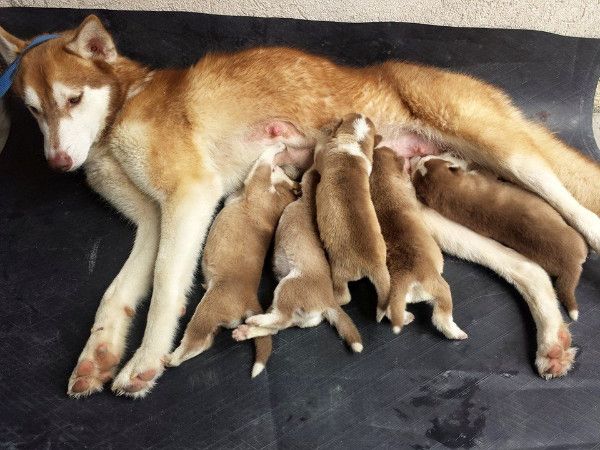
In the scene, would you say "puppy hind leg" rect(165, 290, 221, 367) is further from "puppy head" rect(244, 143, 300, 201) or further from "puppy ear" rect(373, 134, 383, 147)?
"puppy ear" rect(373, 134, 383, 147)

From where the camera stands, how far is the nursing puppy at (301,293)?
1776 mm

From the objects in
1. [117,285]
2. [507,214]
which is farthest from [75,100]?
[507,214]

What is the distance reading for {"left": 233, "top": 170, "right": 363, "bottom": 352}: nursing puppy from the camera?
1.78 m

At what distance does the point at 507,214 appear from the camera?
203 centimetres

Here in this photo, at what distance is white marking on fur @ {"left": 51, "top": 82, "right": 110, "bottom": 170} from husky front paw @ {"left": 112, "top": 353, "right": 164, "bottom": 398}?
851 mm

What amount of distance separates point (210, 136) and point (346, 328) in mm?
1028

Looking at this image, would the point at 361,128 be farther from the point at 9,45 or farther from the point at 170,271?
the point at 9,45

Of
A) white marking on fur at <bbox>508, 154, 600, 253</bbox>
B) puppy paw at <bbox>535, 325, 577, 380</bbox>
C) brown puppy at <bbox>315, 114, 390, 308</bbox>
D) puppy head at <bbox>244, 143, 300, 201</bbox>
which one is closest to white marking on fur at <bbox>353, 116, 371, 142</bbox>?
brown puppy at <bbox>315, 114, 390, 308</bbox>

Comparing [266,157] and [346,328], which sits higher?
[266,157]

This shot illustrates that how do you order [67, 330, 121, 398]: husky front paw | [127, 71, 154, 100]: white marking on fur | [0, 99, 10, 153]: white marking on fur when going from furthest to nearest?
[0, 99, 10, 153]: white marking on fur < [127, 71, 154, 100]: white marking on fur < [67, 330, 121, 398]: husky front paw

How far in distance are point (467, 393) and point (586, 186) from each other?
3.34ft

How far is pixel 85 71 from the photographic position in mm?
2219

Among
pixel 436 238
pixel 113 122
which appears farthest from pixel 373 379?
pixel 113 122

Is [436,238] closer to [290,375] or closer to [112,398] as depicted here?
[290,375]
